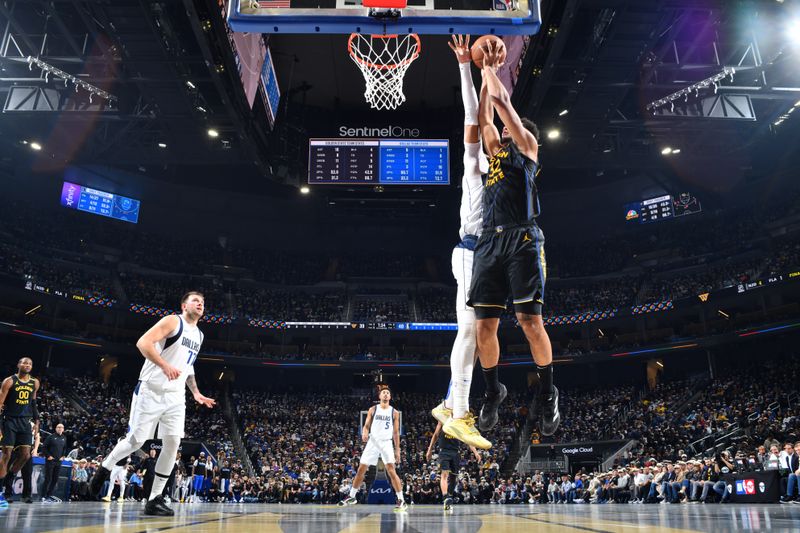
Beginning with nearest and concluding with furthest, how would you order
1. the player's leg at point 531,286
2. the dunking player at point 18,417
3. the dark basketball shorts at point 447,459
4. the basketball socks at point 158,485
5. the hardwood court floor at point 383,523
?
the hardwood court floor at point 383,523, the player's leg at point 531,286, the basketball socks at point 158,485, the dunking player at point 18,417, the dark basketball shorts at point 447,459

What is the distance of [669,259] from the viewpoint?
3422cm

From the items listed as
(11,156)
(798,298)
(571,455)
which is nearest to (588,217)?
(798,298)

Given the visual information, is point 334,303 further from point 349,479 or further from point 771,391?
point 771,391

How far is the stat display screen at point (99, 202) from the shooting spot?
103 feet

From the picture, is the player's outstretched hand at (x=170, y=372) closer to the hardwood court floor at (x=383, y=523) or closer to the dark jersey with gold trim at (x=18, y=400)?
the hardwood court floor at (x=383, y=523)

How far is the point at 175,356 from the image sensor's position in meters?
6.39

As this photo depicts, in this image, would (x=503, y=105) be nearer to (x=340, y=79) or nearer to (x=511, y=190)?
(x=511, y=190)

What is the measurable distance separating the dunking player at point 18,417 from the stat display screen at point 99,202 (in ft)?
82.8

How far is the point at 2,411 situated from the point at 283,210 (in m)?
28.8

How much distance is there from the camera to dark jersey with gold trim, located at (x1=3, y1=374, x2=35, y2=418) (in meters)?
9.12

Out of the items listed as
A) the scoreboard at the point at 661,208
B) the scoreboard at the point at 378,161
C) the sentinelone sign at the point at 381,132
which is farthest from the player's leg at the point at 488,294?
the scoreboard at the point at 661,208

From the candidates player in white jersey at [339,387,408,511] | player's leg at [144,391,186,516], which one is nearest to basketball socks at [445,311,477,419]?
player's leg at [144,391,186,516]

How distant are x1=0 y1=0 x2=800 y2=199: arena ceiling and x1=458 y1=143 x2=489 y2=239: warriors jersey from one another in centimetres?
990

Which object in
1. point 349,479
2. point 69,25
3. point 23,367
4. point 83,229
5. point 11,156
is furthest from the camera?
point 83,229
